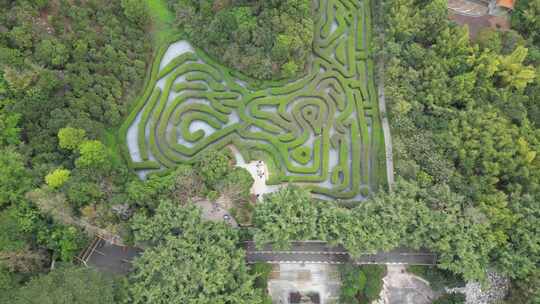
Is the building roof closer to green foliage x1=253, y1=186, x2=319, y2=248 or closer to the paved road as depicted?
the paved road

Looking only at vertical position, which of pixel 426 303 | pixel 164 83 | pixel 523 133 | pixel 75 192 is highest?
pixel 164 83

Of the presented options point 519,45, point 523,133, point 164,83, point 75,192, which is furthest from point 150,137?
point 519,45

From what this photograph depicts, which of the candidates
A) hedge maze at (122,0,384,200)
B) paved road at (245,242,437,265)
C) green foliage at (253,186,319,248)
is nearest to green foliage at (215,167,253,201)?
green foliage at (253,186,319,248)

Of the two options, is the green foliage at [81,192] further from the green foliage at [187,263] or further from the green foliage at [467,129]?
the green foliage at [467,129]

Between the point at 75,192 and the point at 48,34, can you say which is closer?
the point at 75,192

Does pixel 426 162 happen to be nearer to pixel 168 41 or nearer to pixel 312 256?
pixel 312 256

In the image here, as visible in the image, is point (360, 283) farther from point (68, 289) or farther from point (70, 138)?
point (70, 138)
